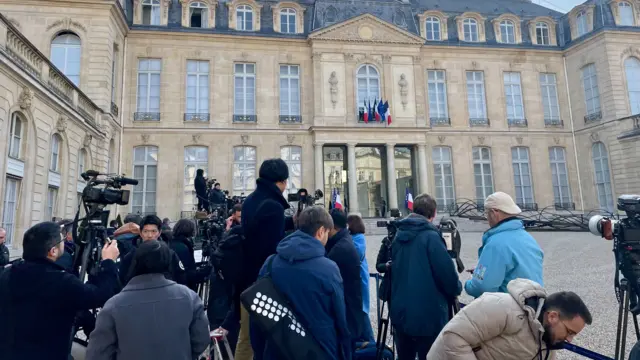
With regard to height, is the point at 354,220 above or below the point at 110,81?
below

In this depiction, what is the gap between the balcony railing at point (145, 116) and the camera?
18.4 m

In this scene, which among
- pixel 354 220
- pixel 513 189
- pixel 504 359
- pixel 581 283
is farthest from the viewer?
pixel 513 189

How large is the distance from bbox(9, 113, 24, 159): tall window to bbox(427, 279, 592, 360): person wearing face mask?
11.3m

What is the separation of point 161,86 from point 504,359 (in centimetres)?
1955

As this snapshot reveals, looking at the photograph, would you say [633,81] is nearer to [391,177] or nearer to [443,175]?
[443,175]

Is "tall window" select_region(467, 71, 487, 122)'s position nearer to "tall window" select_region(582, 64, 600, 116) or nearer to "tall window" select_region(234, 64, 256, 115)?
"tall window" select_region(582, 64, 600, 116)

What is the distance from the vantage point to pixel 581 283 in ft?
23.3

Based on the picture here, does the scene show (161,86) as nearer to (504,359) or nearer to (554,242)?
(554,242)

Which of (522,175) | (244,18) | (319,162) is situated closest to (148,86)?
(244,18)

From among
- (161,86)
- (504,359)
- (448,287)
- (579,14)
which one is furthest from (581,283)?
(579,14)

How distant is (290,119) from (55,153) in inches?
410

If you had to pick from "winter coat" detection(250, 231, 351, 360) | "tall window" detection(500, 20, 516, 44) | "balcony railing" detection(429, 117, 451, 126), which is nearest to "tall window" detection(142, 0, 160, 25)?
"balcony railing" detection(429, 117, 451, 126)

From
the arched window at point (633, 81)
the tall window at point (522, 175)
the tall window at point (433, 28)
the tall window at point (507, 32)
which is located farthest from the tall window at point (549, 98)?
the tall window at point (433, 28)

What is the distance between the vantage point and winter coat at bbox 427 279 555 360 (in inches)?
69.7
